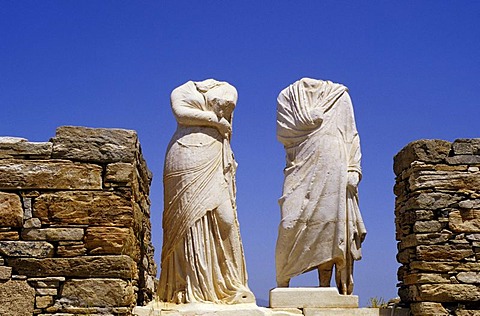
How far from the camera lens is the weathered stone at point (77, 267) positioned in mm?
7270

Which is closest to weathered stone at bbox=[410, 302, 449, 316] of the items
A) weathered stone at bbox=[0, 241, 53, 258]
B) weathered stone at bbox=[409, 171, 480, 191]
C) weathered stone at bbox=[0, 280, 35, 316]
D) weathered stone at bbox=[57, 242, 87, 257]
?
weathered stone at bbox=[409, 171, 480, 191]

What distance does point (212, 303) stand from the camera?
771 centimetres

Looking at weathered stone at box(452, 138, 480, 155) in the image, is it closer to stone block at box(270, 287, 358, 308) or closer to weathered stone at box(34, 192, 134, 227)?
stone block at box(270, 287, 358, 308)

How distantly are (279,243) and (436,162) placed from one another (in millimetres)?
1824

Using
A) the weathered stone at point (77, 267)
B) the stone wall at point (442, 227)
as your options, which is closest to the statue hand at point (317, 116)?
the stone wall at point (442, 227)

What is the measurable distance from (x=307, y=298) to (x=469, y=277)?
64.9 inches

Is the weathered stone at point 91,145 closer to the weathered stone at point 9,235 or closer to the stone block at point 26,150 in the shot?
the stone block at point 26,150

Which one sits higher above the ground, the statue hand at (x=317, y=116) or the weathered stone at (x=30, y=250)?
the statue hand at (x=317, y=116)

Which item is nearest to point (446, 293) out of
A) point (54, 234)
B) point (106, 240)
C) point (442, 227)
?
point (442, 227)

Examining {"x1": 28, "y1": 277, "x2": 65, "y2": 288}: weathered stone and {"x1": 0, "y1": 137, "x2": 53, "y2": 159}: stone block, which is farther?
{"x1": 0, "y1": 137, "x2": 53, "y2": 159}: stone block

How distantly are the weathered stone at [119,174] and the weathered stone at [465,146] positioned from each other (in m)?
3.36

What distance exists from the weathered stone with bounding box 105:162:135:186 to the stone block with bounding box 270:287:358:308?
1861mm

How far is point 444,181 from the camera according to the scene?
8.24 metres

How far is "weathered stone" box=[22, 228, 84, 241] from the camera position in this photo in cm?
731
